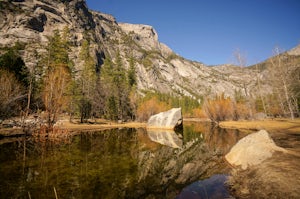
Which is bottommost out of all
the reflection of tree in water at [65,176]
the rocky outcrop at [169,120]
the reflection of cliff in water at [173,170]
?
the reflection of cliff in water at [173,170]

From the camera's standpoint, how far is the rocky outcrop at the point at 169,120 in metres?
38.9

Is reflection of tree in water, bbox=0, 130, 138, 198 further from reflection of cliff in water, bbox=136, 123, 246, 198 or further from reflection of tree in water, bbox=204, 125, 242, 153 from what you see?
reflection of tree in water, bbox=204, 125, 242, 153

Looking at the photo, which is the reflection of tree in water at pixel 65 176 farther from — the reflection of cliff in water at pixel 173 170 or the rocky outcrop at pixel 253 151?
the rocky outcrop at pixel 253 151

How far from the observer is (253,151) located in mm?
11078

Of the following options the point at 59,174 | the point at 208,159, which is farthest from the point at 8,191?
the point at 208,159

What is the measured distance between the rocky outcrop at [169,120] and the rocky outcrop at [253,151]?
26.0 m

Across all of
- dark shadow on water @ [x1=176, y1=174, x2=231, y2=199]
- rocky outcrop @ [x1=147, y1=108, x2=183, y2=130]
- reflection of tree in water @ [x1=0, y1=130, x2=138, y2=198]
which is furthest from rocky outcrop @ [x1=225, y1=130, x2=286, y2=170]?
rocky outcrop @ [x1=147, y1=108, x2=183, y2=130]

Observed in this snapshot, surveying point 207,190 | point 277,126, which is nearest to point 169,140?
point 207,190

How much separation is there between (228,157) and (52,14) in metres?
148

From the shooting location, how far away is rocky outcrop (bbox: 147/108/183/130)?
128ft

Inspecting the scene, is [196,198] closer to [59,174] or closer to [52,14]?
[59,174]

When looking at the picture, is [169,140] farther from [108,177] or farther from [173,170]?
[108,177]

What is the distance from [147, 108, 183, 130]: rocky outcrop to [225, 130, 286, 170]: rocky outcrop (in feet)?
85.4

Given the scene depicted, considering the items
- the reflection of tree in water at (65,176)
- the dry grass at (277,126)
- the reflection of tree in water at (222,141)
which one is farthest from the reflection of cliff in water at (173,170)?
the dry grass at (277,126)
